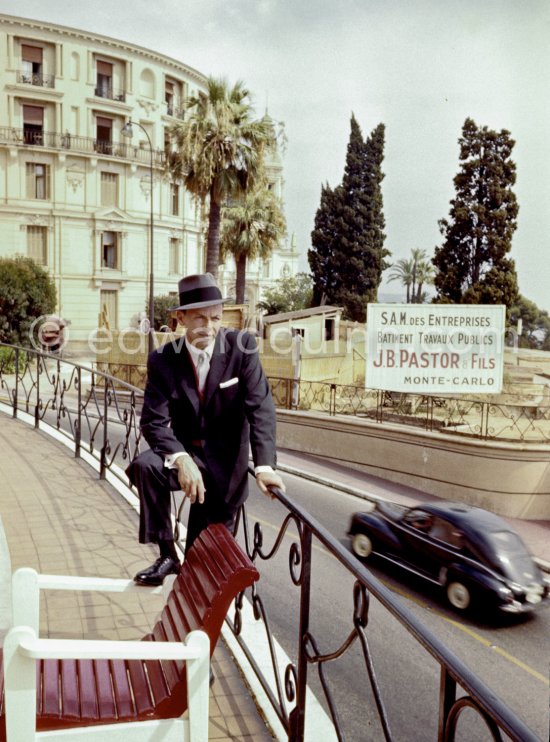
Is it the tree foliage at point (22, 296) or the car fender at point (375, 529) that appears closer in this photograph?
the car fender at point (375, 529)

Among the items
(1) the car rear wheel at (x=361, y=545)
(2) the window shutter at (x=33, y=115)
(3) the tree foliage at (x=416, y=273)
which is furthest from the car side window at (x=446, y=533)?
(3) the tree foliage at (x=416, y=273)

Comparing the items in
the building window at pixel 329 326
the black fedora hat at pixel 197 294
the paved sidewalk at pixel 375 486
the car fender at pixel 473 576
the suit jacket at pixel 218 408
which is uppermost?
the building window at pixel 329 326

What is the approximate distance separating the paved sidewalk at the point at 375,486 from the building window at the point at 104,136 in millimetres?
8365

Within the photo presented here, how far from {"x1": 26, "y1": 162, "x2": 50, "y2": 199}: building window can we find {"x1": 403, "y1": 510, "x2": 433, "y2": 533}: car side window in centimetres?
1292

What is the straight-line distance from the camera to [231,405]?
6.93 feet

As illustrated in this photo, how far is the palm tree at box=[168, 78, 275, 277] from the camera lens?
19234 mm

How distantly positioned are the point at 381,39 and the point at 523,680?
5.97m

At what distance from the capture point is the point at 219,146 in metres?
19.7

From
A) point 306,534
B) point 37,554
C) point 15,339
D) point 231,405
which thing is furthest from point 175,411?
point 15,339

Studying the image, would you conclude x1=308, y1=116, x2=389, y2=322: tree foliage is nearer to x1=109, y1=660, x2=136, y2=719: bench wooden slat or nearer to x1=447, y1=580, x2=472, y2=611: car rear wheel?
x1=447, y1=580, x2=472, y2=611: car rear wheel

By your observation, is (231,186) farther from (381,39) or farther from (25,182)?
(381,39)

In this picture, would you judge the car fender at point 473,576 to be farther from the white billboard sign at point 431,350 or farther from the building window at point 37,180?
the building window at point 37,180

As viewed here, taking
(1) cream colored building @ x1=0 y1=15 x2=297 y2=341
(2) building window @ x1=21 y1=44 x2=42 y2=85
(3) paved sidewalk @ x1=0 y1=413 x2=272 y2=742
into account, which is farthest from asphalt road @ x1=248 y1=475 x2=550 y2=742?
(1) cream colored building @ x1=0 y1=15 x2=297 y2=341

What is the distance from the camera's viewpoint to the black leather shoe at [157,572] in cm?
208
